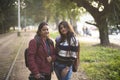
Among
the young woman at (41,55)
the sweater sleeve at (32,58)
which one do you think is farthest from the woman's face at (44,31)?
the sweater sleeve at (32,58)

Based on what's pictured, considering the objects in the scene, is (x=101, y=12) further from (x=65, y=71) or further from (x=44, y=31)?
(x=44, y=31)

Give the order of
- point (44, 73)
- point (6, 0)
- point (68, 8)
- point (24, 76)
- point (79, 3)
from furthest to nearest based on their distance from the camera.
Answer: point (6, 0)
point (68, 8)
point (79, 3)
point (24, 76)
point (44, 73)

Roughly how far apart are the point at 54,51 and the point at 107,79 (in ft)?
17.7

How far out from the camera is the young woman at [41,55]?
17.1ft

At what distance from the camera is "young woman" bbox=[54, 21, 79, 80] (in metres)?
5.58

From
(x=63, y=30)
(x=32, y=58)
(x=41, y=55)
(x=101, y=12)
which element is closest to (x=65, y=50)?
(x=63, y=30)

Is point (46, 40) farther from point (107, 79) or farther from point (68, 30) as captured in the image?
point (107, 79)

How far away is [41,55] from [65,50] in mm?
491

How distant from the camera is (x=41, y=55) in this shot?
17.5 feet

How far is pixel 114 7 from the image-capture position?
944 inches

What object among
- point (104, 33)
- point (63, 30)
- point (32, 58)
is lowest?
point (104, 33)

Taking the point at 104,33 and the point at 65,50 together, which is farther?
the point at 104,33

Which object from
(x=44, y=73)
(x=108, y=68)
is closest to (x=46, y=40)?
(x=44, y=73)

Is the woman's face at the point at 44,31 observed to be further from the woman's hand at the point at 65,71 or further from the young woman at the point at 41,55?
the woman's hand at the point at 65,71
